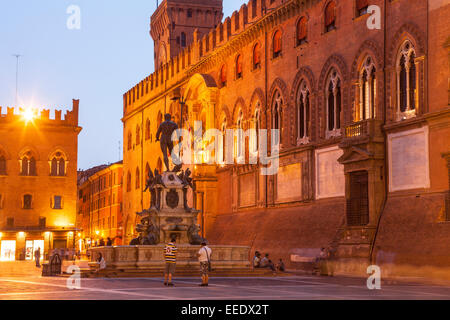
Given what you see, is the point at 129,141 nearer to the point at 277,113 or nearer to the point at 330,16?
the point at 277,113

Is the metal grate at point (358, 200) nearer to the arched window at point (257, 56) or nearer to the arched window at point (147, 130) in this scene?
Result: the arched window at point (257, 56)

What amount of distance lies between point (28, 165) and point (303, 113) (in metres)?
33.8

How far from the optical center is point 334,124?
32.1 metres

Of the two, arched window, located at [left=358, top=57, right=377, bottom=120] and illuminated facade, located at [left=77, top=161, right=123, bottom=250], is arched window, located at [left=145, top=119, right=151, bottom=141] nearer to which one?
illuminated facade, located at [left=77, top=161, right=123, bottom=250]

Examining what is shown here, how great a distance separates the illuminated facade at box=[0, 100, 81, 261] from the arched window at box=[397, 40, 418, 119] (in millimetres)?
38736

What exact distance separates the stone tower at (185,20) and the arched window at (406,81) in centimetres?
3464

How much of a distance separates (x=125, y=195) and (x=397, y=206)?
3827 cm

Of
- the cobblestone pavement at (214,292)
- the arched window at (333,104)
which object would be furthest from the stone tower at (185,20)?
the cobblestone pavement at (214,292)

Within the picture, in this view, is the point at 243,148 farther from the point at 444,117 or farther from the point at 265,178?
the point at 444,117

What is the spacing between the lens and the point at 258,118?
128 feet

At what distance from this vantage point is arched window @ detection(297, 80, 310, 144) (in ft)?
113

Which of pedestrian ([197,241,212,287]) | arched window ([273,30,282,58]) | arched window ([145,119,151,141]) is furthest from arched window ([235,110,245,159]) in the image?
pedestrian ([197,241,212,287])

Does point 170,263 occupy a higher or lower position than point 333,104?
lower

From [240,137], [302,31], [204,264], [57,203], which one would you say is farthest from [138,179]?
[204,264]
